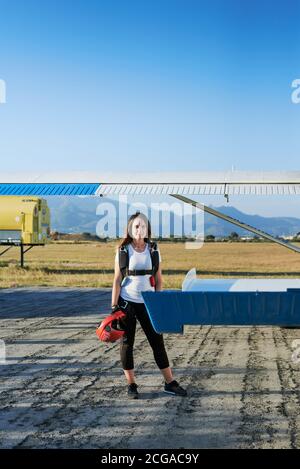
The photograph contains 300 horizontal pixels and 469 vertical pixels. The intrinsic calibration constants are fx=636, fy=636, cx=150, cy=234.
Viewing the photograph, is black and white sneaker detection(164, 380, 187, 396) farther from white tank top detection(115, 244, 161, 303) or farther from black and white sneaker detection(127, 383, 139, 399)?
white tank top detection(115, 244, 161, 303)

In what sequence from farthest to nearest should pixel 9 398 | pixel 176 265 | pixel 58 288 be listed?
pixel 176 265, pixel 58 288, pixel 9 398

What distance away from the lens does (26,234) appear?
28.3 m

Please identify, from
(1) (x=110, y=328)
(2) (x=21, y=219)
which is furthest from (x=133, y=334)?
(2) (x=21, y=219)

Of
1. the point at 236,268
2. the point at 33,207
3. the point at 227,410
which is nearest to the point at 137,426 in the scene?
the point at 227,410

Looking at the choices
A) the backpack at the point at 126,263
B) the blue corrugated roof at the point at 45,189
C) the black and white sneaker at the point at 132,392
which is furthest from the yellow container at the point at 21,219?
the black and white sneaker at the point at 132,392

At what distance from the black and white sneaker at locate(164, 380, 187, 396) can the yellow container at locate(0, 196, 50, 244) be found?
2203 centimetres

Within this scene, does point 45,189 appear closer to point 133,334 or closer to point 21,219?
point 133,334

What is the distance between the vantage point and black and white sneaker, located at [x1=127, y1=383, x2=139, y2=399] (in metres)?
6.69

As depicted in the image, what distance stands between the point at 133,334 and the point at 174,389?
756mm

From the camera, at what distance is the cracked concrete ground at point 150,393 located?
536cm

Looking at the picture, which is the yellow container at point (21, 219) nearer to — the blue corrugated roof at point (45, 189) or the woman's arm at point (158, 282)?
the blue corrugated roof at point (45, 189)

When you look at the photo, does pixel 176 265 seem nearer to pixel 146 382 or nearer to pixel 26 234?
pixel 26 234

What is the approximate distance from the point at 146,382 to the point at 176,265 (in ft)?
98.2

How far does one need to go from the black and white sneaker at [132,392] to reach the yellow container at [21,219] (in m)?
22.1
